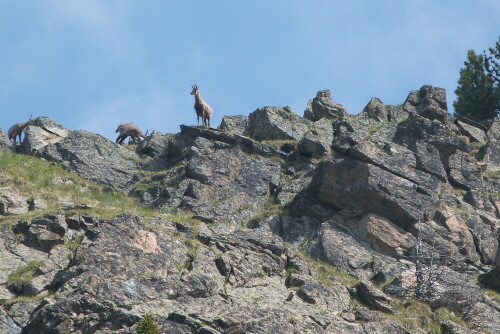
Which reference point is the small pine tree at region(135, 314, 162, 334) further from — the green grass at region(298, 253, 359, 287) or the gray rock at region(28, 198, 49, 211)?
the gray rock at region(28, 198, 49, 211)

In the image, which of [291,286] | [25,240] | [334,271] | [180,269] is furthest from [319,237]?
[25,240]

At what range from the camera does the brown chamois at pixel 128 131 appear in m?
52.3

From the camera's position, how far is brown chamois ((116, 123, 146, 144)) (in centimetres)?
5234

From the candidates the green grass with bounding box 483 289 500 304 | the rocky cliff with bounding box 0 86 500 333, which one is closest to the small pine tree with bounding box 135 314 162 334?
the rocky cliff with bounding box 0 86 500 333

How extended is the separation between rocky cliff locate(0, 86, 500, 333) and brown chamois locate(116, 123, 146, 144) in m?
2.53

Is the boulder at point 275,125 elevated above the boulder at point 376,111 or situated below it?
below

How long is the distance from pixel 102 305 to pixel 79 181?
16.9 metres

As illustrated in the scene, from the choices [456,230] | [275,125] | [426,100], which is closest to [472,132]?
[426,100]

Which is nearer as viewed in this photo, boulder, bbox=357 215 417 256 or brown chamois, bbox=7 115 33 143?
boulder, bbox=357 215 417 256

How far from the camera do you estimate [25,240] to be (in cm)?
3241

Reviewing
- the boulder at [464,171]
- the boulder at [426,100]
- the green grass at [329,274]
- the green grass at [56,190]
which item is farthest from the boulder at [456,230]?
the boulder at [426,100]

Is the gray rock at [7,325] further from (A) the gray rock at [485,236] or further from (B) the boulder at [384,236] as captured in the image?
(A) the gray rock at [485,236]

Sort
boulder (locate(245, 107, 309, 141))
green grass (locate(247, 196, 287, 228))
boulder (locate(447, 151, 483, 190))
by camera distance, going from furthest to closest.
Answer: boulder (locate(245, 107, 309, 141)), boulder (locate(447, 151, 483, 190)), green grass (locate(247, 196, 287, 228))

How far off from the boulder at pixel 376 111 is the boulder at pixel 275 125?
363cm
